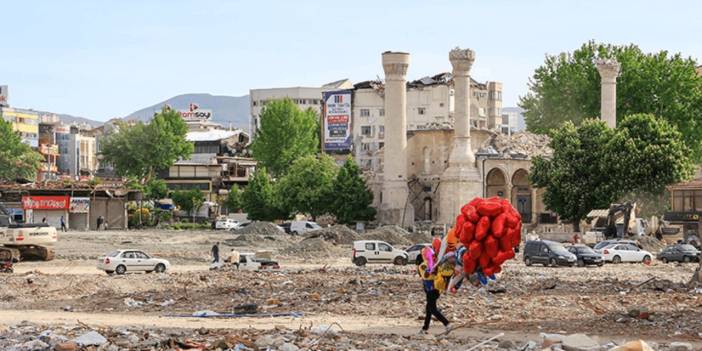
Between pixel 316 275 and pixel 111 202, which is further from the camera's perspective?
pixel 111 202

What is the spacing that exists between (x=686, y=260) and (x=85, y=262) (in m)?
25.8

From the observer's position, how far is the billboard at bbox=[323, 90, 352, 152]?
12369 cm

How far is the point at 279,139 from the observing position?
109562 millimetres

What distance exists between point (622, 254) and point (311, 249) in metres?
15.7

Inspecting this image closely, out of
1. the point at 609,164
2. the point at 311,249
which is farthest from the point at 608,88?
the point at 311,249

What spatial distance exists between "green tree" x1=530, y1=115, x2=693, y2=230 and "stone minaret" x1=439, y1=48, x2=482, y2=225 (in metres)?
8.00

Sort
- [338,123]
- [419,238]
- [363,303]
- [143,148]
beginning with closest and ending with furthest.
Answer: [363,303] → [419,238] → [143,148] → [338,123]

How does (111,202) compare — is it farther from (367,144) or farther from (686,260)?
(686,260)

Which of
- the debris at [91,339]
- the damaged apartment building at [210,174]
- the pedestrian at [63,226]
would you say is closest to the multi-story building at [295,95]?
the damaged apartment building at [210,174]

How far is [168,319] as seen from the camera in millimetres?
26703

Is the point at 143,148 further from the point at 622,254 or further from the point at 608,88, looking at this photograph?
the point at 622,254

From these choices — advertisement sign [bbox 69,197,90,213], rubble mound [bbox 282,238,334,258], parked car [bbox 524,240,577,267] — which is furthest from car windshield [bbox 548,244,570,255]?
advertisement sign [bbox 69,197,90,213]

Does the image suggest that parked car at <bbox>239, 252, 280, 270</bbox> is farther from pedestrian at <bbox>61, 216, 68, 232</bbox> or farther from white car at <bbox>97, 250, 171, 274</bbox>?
pedestrian at <bbox>61, 216, 68, 232</bbox>

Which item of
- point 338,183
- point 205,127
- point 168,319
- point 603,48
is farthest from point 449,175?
point 205,127
